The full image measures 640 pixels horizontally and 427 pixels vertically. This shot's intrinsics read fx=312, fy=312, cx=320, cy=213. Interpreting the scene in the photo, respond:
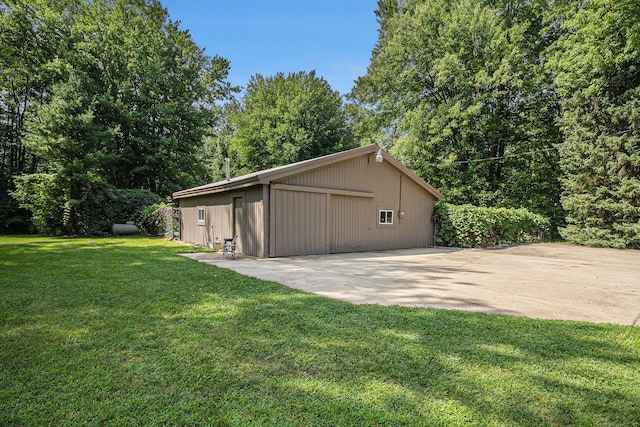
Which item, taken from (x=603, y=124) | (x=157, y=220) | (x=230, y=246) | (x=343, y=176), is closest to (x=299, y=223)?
(x=230, y=246)

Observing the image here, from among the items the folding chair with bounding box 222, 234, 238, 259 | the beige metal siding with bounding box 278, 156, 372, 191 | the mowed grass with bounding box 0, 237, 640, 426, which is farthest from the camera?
the beige metal siding with bounding box 278, 156, 372, 191

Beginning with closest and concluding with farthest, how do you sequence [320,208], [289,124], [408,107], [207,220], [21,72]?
[320,208] < [207,220] < [21,72] < [408,107] < [289,124]

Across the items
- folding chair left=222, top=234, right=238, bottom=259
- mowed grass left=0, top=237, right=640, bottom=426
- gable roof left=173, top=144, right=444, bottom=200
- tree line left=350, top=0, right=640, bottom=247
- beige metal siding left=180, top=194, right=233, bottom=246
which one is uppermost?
tree line left=350, top=0, right=640, bottom=247

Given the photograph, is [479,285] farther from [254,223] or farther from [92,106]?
[92,106]

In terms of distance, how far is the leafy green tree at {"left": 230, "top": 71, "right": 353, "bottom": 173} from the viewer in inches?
1025

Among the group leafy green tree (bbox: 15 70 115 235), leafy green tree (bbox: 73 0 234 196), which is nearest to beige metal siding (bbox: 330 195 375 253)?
leafy green tree (bbox: 15 70 115 235)

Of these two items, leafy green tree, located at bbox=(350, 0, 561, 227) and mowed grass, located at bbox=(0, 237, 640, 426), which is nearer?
mowed grass, located at bbox=(0, 237, 640, 426)

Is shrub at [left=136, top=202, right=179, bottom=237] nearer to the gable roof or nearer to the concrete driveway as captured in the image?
the gable roof

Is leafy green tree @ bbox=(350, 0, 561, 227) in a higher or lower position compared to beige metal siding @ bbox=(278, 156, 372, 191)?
higher

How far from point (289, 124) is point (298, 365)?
83.7 ft

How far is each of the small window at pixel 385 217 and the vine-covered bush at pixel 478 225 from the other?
2.92 m

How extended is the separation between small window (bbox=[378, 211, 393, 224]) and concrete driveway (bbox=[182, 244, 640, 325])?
3.98 metres

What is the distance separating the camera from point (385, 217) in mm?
11945

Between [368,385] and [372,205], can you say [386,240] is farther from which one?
[368,385]
